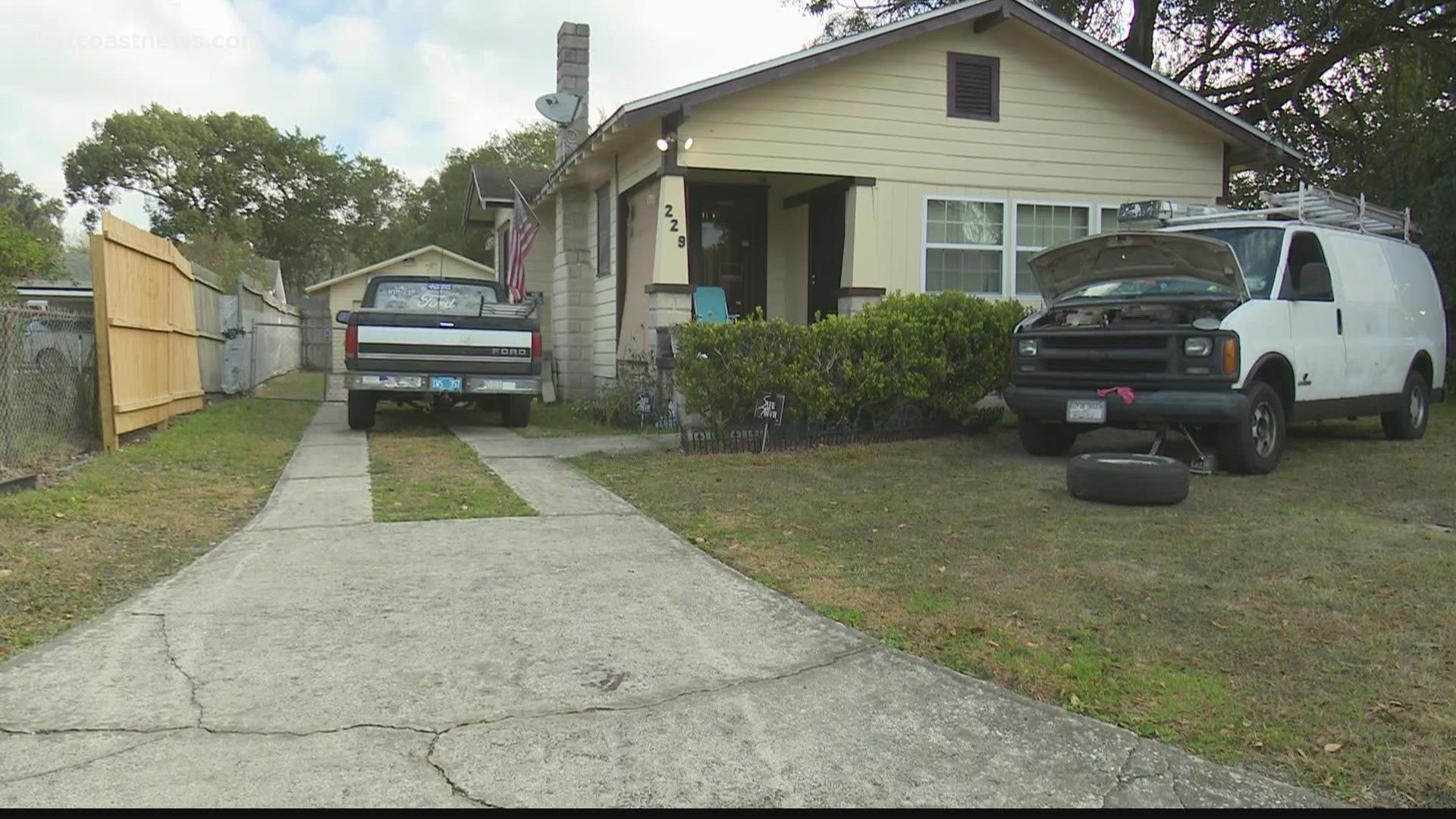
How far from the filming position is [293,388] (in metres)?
21.2

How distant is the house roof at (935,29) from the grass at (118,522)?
532cm

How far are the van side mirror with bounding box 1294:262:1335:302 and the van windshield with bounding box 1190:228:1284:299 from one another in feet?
0.92

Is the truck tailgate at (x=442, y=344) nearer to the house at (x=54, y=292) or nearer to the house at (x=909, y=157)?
the house at (x=909, y=157)

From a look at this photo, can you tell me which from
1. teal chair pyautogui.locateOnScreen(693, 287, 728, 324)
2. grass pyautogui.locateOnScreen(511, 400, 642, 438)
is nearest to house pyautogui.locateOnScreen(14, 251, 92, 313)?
grass pyautogui.locateOnScreen(511, 400, 642, 438)

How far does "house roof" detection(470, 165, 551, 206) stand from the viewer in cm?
1934

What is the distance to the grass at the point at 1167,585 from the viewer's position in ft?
11.5

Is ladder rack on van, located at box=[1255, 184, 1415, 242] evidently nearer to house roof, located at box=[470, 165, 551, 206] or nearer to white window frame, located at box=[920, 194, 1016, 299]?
white window frame, located at box=[920, 194, 1016, 299]

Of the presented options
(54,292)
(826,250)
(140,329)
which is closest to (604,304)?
(826,250)

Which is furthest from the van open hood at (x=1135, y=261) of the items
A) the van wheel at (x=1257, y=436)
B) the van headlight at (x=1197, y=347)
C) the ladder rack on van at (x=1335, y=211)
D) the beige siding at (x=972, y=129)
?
the beige siding at (x=972, y=129)

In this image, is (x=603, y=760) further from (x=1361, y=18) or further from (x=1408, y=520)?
(x=1361, y=18)

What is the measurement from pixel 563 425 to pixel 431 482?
486 centimetres

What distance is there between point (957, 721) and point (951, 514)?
11.4 ft

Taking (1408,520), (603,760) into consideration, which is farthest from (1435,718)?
(1408,520)

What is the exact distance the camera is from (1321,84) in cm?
1880
